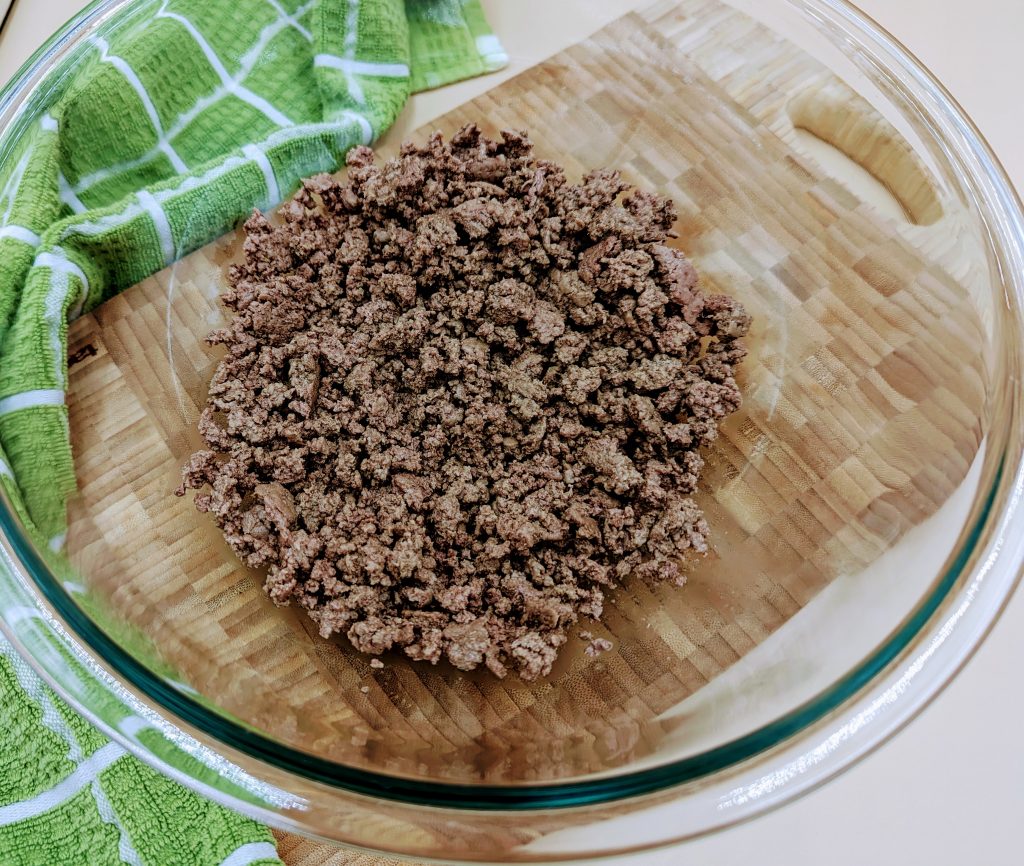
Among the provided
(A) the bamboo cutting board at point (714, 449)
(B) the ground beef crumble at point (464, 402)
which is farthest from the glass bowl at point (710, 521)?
(B) the ground beef crumble at point (464, 402)

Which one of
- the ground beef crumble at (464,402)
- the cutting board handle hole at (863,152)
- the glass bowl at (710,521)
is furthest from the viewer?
the cutting board handle hole at (863,152)

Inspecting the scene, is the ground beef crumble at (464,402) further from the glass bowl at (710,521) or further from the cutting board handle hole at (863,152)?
the cutting board handle hole at (863,152)

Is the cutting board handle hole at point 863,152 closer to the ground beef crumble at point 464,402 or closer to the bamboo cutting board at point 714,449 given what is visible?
the bamboo cutting board at point 714,449

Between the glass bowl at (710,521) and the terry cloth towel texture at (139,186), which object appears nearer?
the glass bowl at (710,521)

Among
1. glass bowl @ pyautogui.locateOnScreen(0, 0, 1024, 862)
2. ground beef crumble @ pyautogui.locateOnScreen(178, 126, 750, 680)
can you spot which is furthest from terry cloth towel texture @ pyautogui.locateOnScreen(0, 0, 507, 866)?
ground beef crumble @ pyautogui.locateOnScreen(178, 126, 750, 680)

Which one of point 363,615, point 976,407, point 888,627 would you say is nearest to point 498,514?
point 363,615

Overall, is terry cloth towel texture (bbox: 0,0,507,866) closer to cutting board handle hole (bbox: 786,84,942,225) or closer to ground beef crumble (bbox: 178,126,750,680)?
ground beef crumble (bbox: 178,126,750,680)

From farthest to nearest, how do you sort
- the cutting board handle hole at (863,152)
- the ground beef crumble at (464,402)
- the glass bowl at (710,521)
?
the cutting board handle hole at (863,152)
the ground beef crumble at (464,402)
the glass bowl at (710,521)

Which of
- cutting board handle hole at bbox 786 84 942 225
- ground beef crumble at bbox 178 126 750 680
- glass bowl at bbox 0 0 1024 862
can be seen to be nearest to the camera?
glass bowl at bbox 0 0 1024 862

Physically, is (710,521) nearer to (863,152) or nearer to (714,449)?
(714,449)
